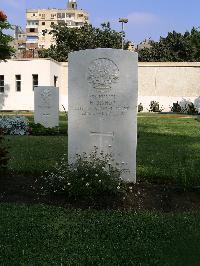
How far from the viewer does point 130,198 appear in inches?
244

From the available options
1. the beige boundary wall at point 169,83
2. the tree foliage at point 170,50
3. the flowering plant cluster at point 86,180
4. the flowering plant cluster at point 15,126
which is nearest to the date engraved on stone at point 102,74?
the flowering plant cluster at point 86,180

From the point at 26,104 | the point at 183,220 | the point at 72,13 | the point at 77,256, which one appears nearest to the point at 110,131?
the point at 183,220

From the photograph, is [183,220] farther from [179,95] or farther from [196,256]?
[179,95]

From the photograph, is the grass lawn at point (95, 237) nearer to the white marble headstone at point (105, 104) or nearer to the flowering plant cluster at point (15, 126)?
the white marble headstone at point (105, 104)

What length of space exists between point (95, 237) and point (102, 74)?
2.75 m

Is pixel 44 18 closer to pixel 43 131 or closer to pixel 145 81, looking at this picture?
pixel 145 81

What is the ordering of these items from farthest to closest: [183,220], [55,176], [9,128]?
[9,128], [55,176], [183,220]

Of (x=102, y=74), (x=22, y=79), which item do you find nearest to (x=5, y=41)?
(x=22, y=79)

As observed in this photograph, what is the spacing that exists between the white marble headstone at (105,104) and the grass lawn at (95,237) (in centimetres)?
159

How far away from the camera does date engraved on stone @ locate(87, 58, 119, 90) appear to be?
675cm

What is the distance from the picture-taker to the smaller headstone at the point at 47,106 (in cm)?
1798

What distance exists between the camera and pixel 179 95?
4019cm

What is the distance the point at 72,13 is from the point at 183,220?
12987 centimetres

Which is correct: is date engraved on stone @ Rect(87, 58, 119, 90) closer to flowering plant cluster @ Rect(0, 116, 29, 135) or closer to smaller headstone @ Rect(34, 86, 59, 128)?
flowering plant cluster @ Rect(0, 116, 29, 135)
